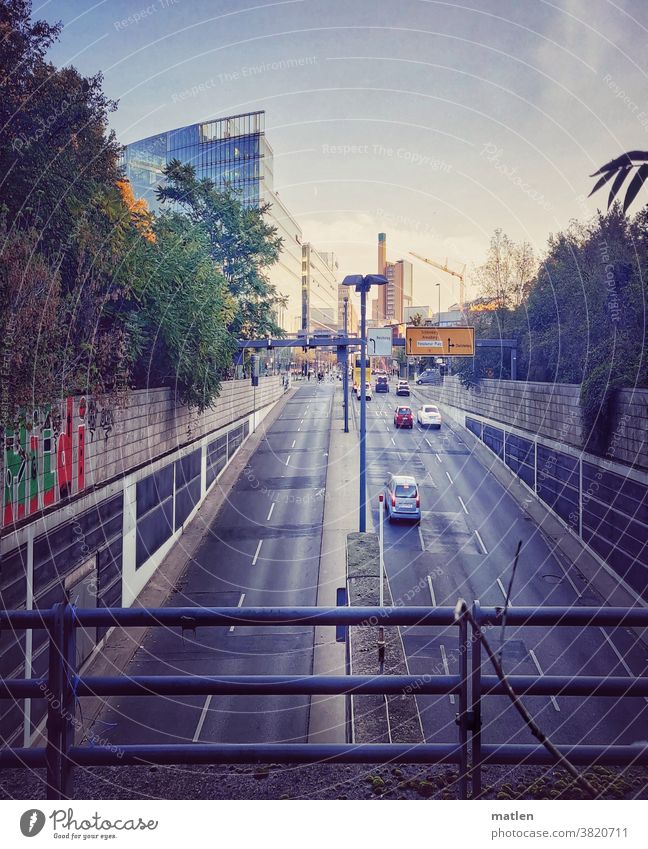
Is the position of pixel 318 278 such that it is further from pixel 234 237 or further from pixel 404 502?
pixel 404 502

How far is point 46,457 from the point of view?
13711 millimetres

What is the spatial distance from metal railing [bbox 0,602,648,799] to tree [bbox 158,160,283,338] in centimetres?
4226

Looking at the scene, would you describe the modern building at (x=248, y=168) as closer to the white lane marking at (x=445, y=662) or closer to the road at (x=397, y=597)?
the road at (x=397, y=597)

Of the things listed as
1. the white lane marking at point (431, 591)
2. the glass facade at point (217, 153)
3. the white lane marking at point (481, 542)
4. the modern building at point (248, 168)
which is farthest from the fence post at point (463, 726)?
the glass facade at point (217, 153)

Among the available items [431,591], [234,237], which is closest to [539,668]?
[431,591]

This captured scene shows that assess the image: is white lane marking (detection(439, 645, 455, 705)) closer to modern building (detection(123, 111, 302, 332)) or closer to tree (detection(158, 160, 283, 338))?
tree (detection(158, 160, 283, 338))

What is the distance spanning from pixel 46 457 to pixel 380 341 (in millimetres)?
21946

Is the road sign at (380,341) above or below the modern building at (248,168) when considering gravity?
below

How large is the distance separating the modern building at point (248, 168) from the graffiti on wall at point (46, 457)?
34640mm

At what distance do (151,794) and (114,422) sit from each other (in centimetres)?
1606

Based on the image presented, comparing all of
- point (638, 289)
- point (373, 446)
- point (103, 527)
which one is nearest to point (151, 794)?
point (103, 527)

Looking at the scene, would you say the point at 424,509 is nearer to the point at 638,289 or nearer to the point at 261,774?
the point at 638,289

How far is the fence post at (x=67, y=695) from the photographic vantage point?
2902 mm

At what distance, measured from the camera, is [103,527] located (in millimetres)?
17625
